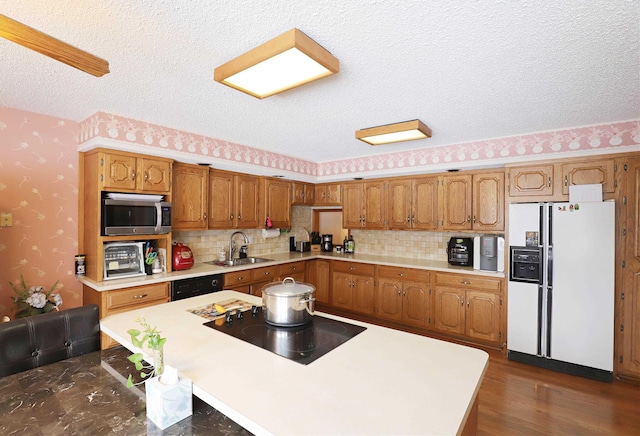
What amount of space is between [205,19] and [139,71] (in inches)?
30.2

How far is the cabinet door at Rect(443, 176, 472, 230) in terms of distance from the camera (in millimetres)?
3674

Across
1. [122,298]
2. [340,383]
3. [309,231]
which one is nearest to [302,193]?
[309,231]

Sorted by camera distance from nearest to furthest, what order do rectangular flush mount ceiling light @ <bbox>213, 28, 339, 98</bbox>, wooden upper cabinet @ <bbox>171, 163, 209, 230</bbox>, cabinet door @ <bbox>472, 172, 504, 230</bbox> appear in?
rectangular flush mount ceiling light @ <bbox>213, 28, 339, 98</bbox> < wooden upper cabinet @ <bbox>171, 163, 209, 230</bbox> < cabinet door @ <bbox>472, 172, 504, 230</bbox>

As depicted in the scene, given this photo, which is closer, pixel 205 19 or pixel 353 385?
pixel 353 385

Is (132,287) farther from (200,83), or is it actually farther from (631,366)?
(631,366)

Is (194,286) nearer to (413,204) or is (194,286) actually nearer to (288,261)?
(288,261)

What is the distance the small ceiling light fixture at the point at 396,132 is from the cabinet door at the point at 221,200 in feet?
5.65

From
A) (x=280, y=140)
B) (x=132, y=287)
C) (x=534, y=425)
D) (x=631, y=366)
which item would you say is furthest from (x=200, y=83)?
(x=631, y=366)

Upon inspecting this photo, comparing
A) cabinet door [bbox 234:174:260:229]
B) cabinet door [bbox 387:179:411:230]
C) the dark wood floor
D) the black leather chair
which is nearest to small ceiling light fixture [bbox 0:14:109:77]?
the black leather chair

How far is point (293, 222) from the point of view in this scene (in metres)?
5.20

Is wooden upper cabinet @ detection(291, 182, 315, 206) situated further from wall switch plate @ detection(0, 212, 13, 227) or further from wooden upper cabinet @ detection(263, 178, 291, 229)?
wall switch plate @ detection(0, 212, 13, 227)

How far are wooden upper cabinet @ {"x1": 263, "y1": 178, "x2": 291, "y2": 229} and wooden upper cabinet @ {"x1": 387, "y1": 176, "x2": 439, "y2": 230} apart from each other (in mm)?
1444

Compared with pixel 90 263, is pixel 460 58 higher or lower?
higher

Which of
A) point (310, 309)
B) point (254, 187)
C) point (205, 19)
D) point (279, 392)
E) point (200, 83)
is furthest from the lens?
point (254, 187)
